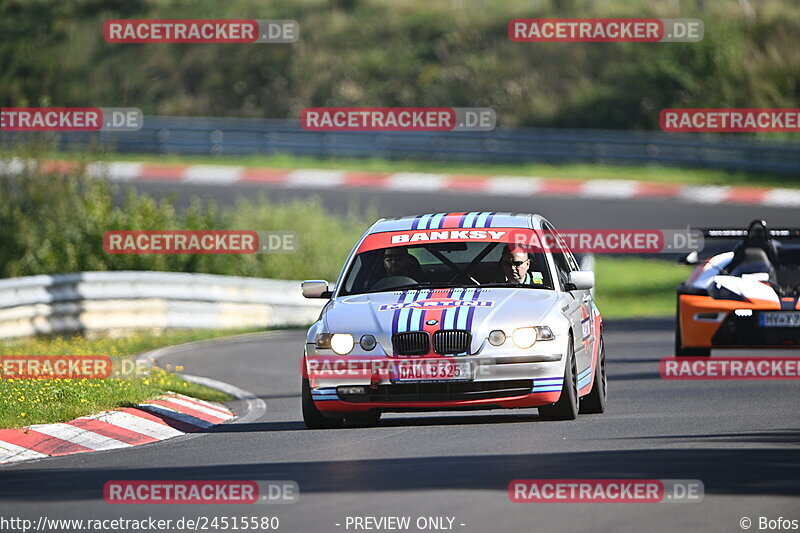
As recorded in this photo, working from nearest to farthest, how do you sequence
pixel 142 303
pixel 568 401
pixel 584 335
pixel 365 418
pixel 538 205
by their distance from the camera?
pixel 568 401 → pixel 365 418 → pixel 584 335 → pixel 142 303 → pixel 538 205

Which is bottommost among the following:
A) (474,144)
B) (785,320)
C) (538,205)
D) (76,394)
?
(76,394)

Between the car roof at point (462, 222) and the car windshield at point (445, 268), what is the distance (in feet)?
0.59

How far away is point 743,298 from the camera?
15.6 meters

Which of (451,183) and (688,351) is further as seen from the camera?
(451,183)

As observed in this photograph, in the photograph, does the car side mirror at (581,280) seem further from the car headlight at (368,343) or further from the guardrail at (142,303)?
the guardrail at (142,303)

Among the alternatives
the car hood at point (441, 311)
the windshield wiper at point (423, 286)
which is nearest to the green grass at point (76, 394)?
the car hood at point (441, 311)

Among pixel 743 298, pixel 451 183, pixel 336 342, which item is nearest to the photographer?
pixel 336 342

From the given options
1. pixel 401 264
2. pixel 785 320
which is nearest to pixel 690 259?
pixel 785 320

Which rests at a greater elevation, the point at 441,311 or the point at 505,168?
the point at 505,168

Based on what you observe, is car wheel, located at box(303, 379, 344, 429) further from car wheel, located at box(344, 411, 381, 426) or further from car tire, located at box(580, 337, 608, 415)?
car tire, located at box(580, 337, 608, 415)

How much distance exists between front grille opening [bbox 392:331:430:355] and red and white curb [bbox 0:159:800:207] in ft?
76.6

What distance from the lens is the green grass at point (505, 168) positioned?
36.9 meters

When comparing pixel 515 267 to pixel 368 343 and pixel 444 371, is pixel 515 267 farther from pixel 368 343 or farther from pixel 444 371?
pixel 368 343

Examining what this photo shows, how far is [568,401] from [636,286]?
749 inches
